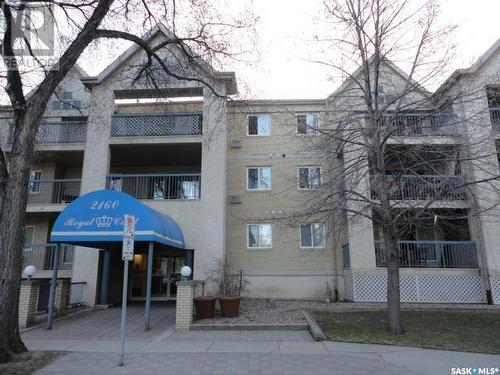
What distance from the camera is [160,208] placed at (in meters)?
Answer: 17.3

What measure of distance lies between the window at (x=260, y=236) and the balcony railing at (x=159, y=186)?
11.8 ft

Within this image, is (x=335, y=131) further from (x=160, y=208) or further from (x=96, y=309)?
(x=96, y=309)

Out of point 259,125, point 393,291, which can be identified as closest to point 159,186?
point 259,125

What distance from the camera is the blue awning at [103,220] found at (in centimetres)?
1154

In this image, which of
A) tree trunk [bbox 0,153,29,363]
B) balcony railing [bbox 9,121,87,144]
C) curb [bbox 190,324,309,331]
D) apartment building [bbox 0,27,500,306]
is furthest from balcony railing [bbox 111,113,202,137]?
tree trunk [bbox 0,153,29,363]

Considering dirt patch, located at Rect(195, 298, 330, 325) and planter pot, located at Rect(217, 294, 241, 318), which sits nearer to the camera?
dirt patch, located at Rect(195, 298, 330, 325)

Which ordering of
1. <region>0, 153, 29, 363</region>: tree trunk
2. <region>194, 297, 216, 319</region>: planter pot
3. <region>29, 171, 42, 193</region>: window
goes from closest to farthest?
<region>0, 153, 29, 363</region>: tree trunk < <region>194, 297, 216, 319</region>: planter pot < <region>29, 171, 42, 193</region>: window

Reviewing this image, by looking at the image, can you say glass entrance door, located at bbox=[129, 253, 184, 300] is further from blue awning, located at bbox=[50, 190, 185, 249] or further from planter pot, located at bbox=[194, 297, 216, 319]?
blue awning, located at bbox=[50, 190, 185, 249]

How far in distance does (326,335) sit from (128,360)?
4750 mm

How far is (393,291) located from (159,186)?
12576 millimetres

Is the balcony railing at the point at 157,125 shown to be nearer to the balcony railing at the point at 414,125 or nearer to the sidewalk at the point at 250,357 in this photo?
the balcony railing at the point at 414,125

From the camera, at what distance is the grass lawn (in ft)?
29.5

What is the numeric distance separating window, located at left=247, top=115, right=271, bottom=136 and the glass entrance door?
768cm

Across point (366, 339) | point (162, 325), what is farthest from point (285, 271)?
point (366, 339)
